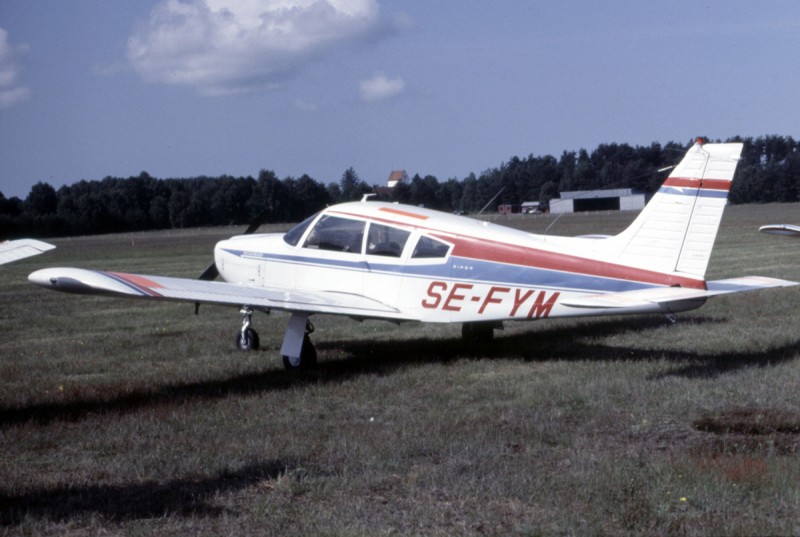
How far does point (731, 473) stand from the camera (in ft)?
16.6

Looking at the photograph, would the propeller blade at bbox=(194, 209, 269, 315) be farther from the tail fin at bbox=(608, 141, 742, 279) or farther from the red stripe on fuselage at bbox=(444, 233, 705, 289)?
the tail fin at bbox=(608, 141, 742, 279)

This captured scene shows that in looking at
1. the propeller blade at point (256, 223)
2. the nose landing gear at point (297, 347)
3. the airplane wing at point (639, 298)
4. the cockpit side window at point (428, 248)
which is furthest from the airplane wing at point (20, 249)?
the propeller blade at point (256, 223)

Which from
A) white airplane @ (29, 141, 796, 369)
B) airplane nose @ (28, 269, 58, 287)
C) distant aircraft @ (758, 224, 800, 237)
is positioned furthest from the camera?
distant aircraft @ (758, 224, 800, 237)

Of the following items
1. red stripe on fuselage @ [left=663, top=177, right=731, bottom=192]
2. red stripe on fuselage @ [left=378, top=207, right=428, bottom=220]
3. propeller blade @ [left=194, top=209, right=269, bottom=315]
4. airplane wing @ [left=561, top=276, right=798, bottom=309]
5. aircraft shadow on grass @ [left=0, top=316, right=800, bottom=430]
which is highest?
red stripe on fuselage @ [left=663, top=177, right=731, bottom=192]

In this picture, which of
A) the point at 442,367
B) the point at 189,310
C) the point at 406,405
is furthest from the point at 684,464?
the point at 189,310

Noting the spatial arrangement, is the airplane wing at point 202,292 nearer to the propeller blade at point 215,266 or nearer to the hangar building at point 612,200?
the propeller blade at point 215,266

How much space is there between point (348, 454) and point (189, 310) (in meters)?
10.6

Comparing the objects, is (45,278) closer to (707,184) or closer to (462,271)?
(462,271)

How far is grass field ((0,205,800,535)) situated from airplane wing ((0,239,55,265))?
1.46m

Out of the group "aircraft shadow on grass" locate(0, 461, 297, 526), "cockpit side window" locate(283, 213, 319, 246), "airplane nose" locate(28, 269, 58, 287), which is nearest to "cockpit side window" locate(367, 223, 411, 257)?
"cockpit side window" locate(283, 213, 319, 246)

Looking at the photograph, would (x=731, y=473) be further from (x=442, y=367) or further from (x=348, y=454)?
(x=442, y=367)

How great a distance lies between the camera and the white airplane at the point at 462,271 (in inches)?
340

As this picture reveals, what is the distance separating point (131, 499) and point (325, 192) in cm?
1318

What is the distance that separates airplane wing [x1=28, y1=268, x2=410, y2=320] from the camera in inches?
295
